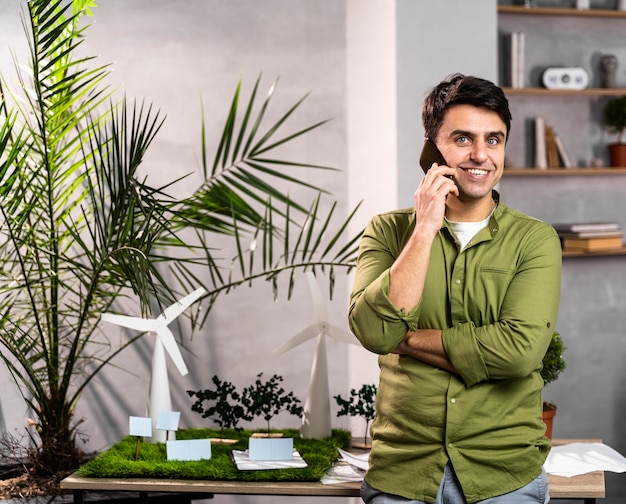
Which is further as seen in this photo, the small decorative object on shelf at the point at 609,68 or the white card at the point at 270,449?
the small decorative object on shelf at the point at 609,68

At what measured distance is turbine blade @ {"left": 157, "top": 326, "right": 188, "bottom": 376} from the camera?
3.00 m

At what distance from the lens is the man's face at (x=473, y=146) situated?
2.24 meters

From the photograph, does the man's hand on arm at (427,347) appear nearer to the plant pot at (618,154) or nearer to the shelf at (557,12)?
the shelf at (557,12)

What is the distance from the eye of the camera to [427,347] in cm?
221

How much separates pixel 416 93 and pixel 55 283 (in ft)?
5.23

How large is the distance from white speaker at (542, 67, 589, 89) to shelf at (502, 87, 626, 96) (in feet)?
0.10

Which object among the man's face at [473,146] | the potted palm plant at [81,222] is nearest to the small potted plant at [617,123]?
the potted palm plant at [81,222]

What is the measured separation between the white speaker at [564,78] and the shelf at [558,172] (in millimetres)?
446

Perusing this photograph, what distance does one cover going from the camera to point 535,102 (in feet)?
16.0

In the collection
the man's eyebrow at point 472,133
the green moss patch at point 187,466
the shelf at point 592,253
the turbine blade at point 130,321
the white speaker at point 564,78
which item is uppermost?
the white speaker at point 564,78

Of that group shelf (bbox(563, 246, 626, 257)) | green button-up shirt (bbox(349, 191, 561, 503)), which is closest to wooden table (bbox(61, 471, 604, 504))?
green button-up shirt (bbox(349, 191, 561, 503))

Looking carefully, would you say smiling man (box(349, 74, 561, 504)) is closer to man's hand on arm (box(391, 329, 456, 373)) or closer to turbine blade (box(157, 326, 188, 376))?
man's hand on arm (box(391, 329, 456, 373))

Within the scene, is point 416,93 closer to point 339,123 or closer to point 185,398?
point 339,123

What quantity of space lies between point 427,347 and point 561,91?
2.94 meters
